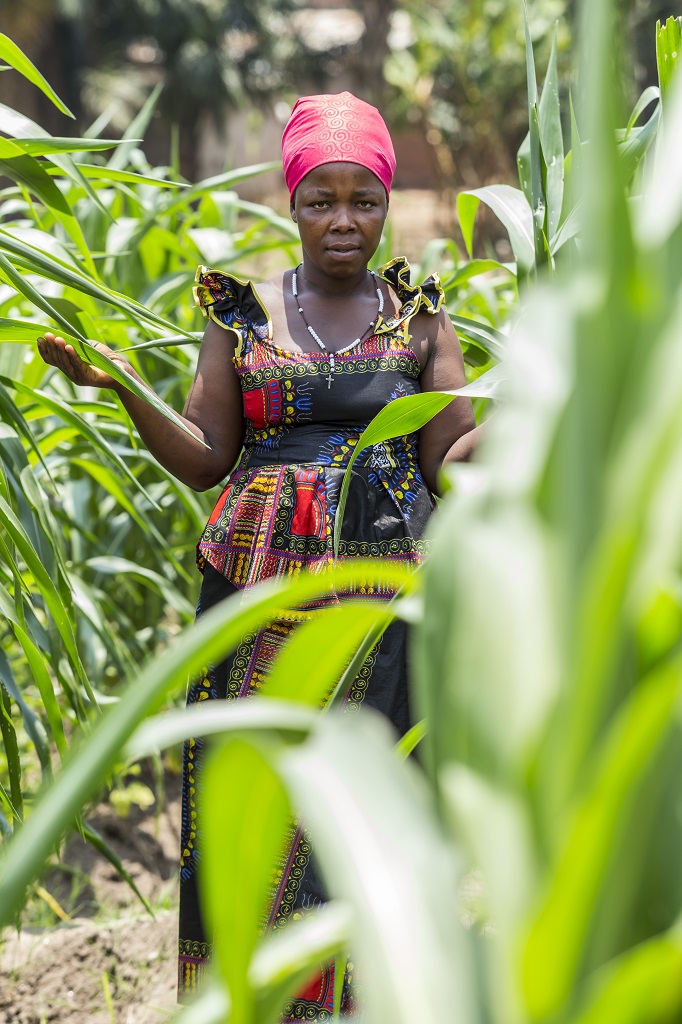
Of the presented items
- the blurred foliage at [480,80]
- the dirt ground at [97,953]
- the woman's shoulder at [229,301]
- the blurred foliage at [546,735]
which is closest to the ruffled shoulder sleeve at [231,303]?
Result: the woman's shoulder at [229,301]

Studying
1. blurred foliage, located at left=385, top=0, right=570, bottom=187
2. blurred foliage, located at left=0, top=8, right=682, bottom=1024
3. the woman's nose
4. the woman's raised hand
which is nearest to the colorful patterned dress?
the woman's nose

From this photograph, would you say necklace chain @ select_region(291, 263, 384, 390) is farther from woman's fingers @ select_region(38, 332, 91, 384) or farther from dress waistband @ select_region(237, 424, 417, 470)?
woman's fingers @ select_region(38, 332, 91, 384)

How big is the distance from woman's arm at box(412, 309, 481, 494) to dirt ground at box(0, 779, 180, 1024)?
846mm

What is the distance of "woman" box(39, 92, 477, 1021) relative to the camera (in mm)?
Answer: 1470

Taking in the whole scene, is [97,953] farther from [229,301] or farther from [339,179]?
[339,179]

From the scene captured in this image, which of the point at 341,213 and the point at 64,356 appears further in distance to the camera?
the point at 341,213

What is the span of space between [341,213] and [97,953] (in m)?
1.15

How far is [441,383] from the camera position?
1.53 m

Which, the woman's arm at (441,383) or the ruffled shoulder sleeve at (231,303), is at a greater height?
the ruffled shoulder sleeve at (231,303)

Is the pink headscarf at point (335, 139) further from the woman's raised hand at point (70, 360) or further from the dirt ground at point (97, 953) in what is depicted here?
the dirt ground at point (97, 953)

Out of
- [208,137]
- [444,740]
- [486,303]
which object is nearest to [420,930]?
[444,740]

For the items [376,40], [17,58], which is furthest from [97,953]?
[376,40]

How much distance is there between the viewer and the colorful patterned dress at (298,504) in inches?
58.0

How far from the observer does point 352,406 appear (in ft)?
4.87
